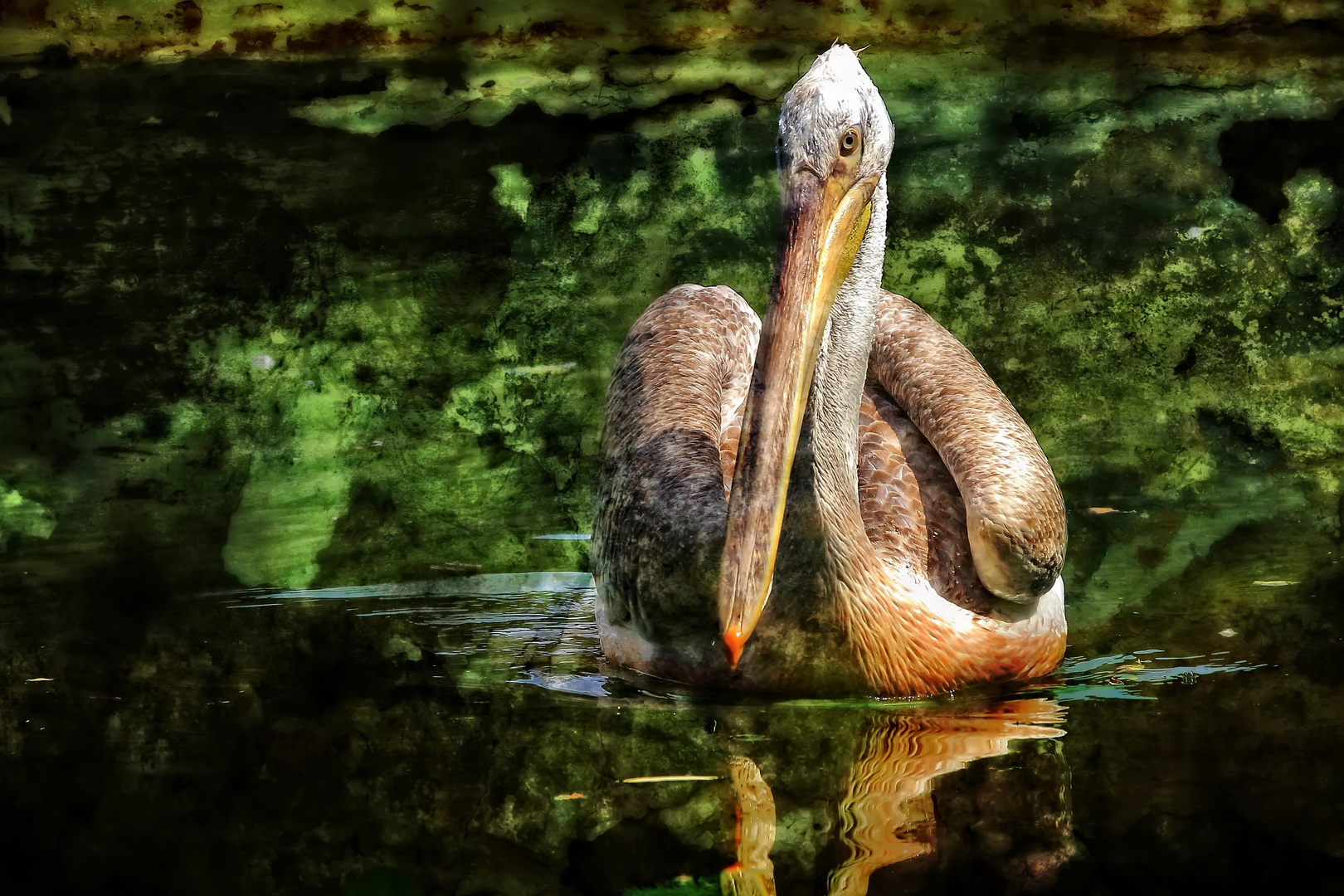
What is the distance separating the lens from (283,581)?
207 inches

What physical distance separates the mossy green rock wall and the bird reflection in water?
336cm

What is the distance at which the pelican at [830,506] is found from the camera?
307 centimetres

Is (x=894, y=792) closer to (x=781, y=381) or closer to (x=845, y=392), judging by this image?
(x=781, y=381)

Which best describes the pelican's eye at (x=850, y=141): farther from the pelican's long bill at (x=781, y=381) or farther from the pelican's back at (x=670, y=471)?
the pelican's back at (x=670, y=471)

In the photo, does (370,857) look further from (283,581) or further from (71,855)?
(283,581)

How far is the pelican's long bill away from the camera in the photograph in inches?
118

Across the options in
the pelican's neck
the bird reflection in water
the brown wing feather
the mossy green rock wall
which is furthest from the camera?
the mossy green rock wall

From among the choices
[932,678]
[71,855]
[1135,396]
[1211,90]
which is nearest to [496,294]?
[1135,396]

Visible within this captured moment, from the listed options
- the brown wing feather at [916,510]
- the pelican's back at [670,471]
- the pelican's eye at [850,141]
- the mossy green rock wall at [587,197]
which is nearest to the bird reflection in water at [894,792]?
the brown wing feather at [916,510]

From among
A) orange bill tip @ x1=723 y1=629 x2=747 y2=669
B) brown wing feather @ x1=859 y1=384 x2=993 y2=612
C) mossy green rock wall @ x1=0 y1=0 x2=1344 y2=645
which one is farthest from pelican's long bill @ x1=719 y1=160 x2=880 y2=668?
mossy green rock wall @ x1=0 y1=0 x2=1344 y2=645

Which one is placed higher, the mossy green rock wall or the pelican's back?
the mossy green rock wall

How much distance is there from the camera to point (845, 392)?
3365mm

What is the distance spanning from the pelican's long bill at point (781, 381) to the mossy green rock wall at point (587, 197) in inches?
128

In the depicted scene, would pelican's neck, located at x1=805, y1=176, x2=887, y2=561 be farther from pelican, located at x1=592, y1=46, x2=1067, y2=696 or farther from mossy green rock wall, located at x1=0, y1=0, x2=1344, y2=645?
mossy green rock wall, located at x1=0, y1=0, x2=1344, y2=645
